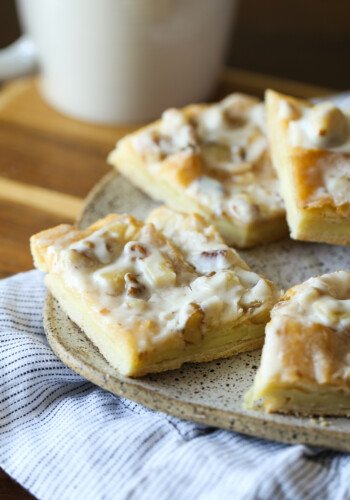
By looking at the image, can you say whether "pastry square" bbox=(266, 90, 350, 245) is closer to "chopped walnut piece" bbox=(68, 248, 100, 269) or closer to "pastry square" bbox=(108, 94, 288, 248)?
Answer: "pastry square" bbox=(108, 94, 288, 248)

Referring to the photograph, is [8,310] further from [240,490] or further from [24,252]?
[240,490]

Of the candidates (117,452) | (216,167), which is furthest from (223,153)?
(117,452)

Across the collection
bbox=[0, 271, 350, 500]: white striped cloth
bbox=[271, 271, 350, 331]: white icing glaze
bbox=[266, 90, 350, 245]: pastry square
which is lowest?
bbox=[0, 271, 350, 500]: white striped cloth

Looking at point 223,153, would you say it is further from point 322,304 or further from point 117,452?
point 117,452

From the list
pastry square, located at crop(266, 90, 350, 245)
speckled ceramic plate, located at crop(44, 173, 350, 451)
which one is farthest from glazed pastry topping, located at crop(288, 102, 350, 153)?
speckled ceramic plate, located at crop(44, 173, 350, 451)

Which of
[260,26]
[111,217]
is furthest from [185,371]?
[260,26]

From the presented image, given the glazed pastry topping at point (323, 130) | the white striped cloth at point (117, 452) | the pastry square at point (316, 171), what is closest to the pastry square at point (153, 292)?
the white striped cloth at point (117, 452)
